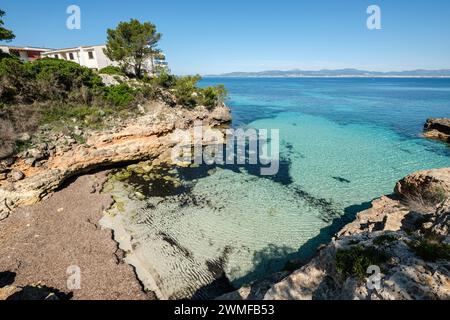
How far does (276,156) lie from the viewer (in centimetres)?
2214

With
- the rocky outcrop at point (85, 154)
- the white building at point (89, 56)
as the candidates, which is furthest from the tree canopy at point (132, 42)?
the rocky outcrop at point (85, 154)

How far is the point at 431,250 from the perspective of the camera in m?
4.77

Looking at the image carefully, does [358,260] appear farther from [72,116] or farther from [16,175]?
[72,116]

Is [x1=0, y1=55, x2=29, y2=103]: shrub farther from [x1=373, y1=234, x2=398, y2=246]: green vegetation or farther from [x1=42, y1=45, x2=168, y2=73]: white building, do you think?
[x1=373, y1=234, x2=398, y2=246]: green vegetation

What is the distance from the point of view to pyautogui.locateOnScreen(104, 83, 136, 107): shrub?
2353cm

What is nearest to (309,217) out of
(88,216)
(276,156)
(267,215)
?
(267,215)

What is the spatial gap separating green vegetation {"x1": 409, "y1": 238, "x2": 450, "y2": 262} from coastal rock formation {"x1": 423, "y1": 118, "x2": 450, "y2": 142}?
99.2 feet

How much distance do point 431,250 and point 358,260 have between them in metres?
1.41

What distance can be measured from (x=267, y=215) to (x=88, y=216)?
977 centimetres

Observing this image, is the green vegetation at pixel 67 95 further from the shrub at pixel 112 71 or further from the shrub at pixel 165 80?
the shrub at pixel 112 71

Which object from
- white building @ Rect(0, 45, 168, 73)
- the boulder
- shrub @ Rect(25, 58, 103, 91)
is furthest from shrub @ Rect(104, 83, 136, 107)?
white building @ Rect(0, 45, 168, 73)

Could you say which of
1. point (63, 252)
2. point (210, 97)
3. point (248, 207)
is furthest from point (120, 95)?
point (248, 207)

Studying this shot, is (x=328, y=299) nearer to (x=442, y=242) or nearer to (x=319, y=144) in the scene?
(x=442, y=242)

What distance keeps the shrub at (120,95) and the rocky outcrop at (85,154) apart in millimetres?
2096
